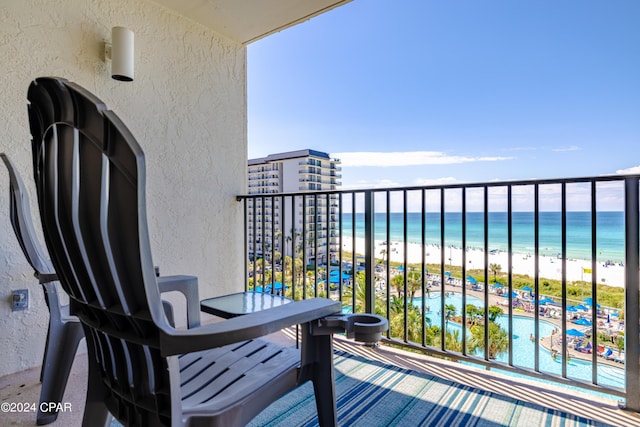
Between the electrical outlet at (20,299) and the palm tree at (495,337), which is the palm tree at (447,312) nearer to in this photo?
the palm tree at (495,337)

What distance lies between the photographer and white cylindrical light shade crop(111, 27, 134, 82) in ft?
7.11

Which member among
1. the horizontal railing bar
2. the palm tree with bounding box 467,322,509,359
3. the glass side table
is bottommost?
the palm tree with bounding box 467,322,509,359

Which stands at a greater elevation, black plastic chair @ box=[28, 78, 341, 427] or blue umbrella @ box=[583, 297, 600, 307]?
black plastic chair @ box=[28, 78, 341, 427]

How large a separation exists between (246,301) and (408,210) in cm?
108

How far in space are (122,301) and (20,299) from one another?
185 centimetres

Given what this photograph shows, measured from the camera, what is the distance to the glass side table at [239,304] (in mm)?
1639

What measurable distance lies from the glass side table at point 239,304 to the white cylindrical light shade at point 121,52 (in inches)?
60.6

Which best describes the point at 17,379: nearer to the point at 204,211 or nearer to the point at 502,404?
the point at 204,211

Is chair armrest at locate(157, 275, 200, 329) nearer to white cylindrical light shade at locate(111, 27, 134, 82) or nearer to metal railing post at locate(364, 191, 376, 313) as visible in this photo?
metal railing post at locate(364, 191, 376, 313)

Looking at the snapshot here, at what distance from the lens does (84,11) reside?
213 cm

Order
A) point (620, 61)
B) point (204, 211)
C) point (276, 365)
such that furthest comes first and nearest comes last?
1. point (620, 61)
2. point (204, 211)
3. point (276, 365)

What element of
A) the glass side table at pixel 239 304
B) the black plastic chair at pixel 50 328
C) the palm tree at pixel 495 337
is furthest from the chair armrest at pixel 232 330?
the palm tree at pixel 495 337

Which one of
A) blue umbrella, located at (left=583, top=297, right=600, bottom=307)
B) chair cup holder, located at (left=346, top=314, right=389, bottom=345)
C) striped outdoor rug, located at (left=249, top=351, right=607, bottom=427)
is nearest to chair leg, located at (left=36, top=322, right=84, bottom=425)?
striped outdoor rug, located at (left=249, top=351, right=607, bottom=427)

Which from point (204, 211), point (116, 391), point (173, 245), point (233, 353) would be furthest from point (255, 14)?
point (116, 391)
